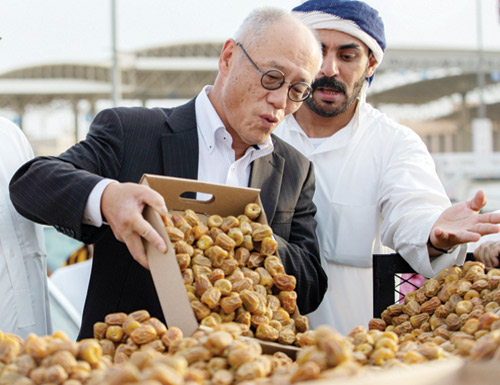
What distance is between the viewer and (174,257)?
62.1 inches

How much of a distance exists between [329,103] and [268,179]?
72cm

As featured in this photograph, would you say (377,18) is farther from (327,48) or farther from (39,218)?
(39,218)

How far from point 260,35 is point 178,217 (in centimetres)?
77

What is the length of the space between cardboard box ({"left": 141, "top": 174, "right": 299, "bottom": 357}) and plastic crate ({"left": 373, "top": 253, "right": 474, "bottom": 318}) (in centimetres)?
57

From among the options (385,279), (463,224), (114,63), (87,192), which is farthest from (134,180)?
(114,63)

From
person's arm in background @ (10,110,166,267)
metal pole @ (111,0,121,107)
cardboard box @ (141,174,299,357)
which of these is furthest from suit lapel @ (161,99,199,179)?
metal pole @ (111,0,121,107)

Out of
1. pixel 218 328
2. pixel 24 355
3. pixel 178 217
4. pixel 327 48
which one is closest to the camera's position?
pixel 24 355

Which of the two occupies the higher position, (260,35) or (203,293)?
(260,35)

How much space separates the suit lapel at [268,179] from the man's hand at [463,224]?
627mm

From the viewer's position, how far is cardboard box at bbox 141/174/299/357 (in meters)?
1.55

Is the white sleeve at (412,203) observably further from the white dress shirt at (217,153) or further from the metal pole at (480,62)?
the metal pole at (480,62)

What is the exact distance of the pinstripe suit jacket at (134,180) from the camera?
1929 mm

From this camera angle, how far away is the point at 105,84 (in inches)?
831

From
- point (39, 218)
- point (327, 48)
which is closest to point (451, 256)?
point (327, 48)
